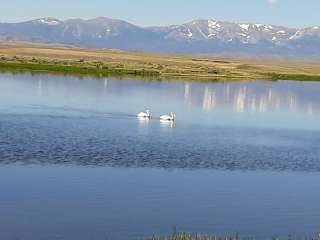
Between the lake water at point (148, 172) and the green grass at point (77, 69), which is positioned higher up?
the lake water at point (148, 172)

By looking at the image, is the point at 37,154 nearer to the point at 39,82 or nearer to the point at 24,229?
the point at 24,229

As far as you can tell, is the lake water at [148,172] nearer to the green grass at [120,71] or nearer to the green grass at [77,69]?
the green grass at [77,69]

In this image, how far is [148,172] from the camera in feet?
85.1

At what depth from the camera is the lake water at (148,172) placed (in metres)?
18.9

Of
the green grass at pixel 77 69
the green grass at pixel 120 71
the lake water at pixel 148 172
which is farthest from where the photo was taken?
the green grass at pixel 120 71

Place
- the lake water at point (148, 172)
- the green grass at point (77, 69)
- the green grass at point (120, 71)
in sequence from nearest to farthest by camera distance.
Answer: the lake water at point (148, 172)
the green grass at point (77, 69)
the green grass at point (120, 71)

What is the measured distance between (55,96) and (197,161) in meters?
27.8

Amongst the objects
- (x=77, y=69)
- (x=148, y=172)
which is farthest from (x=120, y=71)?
(x=148, y=172)

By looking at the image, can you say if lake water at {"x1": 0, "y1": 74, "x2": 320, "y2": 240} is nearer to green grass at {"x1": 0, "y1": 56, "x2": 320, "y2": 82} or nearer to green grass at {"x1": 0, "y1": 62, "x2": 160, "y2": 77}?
green grass at {"x1": 0, "y1": 62, "x2": 160, "y2": 77}

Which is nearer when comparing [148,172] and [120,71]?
[148,172]

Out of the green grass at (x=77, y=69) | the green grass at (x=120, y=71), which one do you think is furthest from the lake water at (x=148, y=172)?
the green grass at (x=120, y=71)

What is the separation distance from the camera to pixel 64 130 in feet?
117

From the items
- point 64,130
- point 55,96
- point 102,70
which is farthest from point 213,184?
point 102,70

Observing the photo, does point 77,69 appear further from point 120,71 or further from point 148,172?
point 148,172
